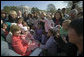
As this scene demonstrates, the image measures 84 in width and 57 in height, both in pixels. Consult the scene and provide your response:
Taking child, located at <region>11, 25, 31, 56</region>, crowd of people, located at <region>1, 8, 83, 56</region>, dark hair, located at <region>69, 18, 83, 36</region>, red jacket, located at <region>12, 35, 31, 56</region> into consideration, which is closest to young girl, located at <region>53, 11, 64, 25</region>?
crowd of people, located at <region>1, 8, 83, 56</region>

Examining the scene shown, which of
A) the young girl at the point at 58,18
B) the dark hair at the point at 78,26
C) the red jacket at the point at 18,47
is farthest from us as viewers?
the young girl at the point at 58,18

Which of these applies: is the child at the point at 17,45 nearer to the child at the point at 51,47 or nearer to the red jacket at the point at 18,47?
the red jacket at the point at 18,47

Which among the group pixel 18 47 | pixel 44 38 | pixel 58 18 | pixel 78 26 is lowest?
pixel 44 38

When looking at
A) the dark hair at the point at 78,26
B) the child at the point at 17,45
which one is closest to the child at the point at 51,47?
the child at the point at 17,45

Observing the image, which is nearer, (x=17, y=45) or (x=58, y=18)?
(x=17, y=45)

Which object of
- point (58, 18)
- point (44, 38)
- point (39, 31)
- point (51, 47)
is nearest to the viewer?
point (51, 47)

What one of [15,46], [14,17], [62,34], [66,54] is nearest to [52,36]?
[62,34]

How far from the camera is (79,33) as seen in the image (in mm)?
1463

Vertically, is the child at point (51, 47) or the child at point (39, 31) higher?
the child at point (51, 47)

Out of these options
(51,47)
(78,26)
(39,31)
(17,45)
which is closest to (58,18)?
(39,31)

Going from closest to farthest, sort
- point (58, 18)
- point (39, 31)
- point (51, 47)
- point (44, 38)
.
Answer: point (51, 47)
point (44, 38)
point (58, 18)
point (39, 31)

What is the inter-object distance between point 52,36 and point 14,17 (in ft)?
6.76

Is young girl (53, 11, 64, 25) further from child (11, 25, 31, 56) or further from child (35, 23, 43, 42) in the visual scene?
child (11, 25, 31, 56)

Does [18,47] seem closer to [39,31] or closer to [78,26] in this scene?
[78,26]
